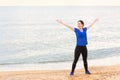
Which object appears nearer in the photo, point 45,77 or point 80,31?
point 80,31

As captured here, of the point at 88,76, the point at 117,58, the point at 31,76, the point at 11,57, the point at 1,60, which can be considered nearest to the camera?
the point at 88,76

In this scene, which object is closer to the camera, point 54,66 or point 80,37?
point 80,37

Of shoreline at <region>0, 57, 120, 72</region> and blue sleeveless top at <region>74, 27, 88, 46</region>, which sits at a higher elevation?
blue sleeveless top at <region>74, 27, 88, 46</region>

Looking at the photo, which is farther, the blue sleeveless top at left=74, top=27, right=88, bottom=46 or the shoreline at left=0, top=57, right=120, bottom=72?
the shoreline at left=0, top=57, right=120, bottom=72

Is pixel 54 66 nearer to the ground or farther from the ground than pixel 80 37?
nearer to the ground

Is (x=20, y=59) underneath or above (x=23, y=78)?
underneath

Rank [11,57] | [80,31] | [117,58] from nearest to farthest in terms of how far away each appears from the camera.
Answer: [80,31] → [117,58] → [11,57]

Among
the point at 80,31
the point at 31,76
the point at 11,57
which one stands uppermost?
the point at 80,31

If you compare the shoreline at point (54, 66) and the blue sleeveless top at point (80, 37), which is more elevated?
the blue sleeveless top at point (80, 37)

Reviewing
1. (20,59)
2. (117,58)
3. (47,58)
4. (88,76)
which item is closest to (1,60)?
(20,59)

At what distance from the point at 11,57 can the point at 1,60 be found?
1.76m

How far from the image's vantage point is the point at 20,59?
26000mm

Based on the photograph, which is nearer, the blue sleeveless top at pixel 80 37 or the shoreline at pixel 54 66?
the blue sleeveless top at pixel 80 37

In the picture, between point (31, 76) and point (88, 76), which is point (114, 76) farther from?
point (31, 76)
